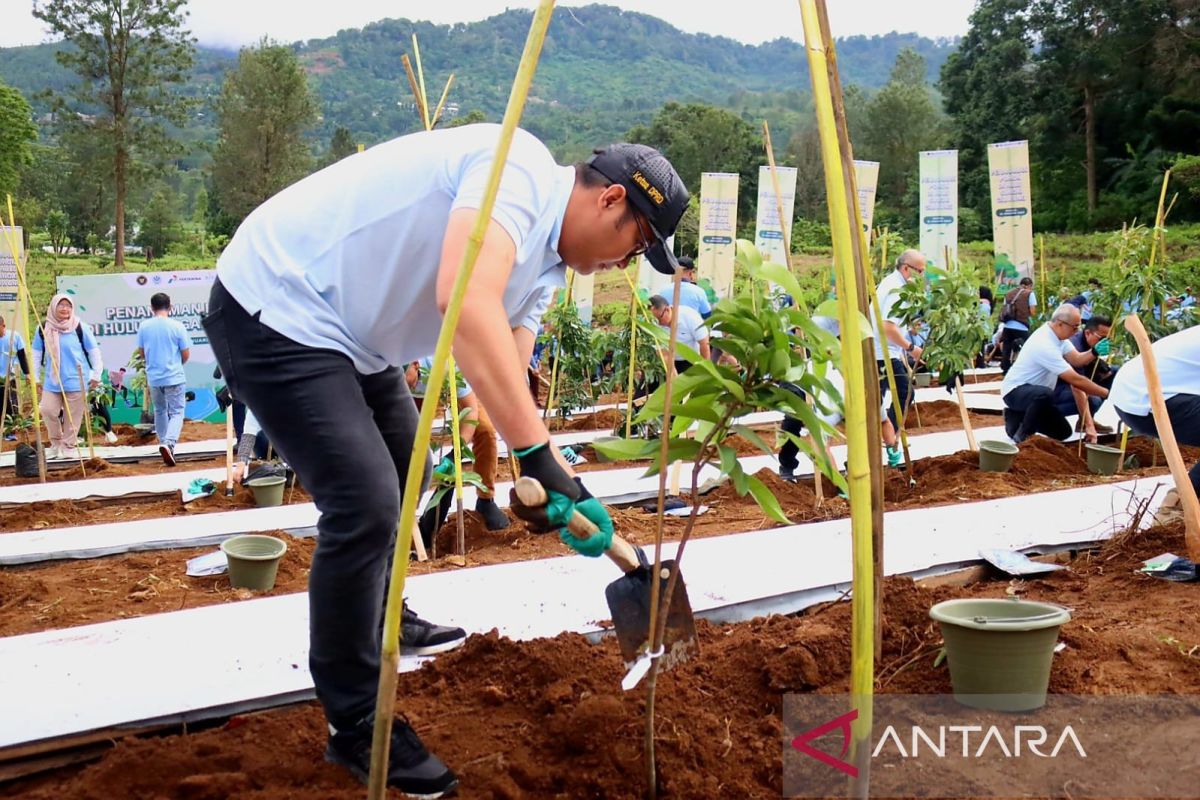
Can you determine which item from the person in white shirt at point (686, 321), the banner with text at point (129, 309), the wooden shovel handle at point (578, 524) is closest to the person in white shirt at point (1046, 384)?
the person in white shirt at point (686, 321)

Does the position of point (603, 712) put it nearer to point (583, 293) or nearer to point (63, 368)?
point (63, 368)

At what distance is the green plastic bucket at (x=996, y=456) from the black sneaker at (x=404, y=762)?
4522mm

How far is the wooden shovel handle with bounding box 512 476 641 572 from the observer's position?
61.5 inches

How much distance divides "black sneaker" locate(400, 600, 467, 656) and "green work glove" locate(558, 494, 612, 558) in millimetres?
964

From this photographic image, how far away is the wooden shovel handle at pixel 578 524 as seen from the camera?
1.56m

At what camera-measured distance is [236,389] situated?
1.86m

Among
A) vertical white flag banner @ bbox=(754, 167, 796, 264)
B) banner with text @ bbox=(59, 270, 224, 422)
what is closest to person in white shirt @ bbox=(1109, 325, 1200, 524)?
vertical white flag banner @ bbox=(754, 167, 796, 264)

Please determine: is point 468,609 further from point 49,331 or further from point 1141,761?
point 49,331

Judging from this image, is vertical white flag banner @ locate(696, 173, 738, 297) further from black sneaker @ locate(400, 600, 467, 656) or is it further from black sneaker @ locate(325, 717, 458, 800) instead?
black sneaker @ locate(325, 717, 458, 800)

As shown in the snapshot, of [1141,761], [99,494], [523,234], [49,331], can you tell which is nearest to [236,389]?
[523,234]

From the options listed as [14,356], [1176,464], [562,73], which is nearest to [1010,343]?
[1176,464]

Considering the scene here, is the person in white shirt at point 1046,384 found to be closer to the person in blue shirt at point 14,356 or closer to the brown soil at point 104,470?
the brown soil at point 104,470

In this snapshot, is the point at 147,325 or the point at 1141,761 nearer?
the point at 1141,761

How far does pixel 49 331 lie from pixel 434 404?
777 centimetres
